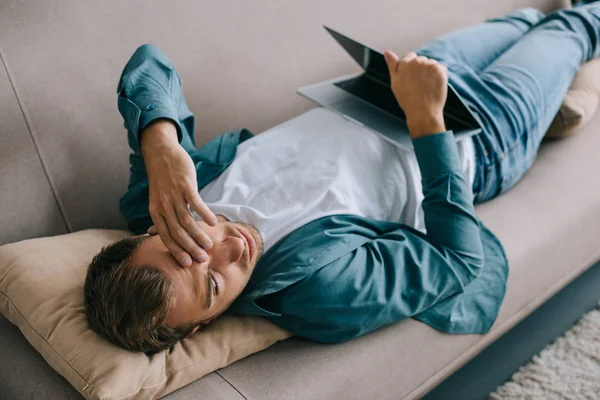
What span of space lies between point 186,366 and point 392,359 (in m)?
0.37

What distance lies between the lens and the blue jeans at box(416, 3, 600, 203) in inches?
57.3

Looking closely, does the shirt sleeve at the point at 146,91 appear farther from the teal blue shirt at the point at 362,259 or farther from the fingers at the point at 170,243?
the fingers at the point at 170,243

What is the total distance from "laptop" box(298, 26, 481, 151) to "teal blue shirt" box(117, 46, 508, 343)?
10 cm

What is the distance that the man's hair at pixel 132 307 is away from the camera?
3.19ft

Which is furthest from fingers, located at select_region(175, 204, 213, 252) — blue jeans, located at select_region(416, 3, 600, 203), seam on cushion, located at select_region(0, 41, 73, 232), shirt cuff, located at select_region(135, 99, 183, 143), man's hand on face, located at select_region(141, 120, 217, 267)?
blue jeans, located at select_region(416, 3, 600, 203)

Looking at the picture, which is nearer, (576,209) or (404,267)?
(404,267)

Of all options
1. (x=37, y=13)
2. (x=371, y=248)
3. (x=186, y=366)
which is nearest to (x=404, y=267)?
(x=371, y=248)

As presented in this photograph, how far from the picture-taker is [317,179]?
1.26 m

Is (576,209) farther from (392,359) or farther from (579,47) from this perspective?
(392,359)

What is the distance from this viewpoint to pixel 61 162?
1290 mm

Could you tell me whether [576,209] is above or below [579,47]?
below

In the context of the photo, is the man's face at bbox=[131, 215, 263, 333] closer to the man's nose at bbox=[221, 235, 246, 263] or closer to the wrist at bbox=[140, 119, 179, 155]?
the man's nose at bbox=[221, 235, 246, 263]

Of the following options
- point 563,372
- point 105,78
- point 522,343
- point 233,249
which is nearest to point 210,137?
point 105,78

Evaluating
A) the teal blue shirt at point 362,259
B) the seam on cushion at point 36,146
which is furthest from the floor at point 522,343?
the seam on cushion at point 36,146
